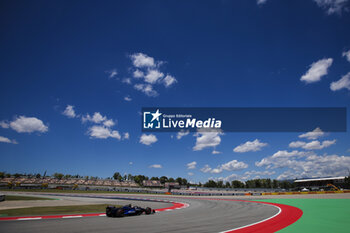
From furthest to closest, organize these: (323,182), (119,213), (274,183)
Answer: (274,183) → (323,182) → (119,213)

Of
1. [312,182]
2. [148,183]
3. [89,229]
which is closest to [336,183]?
[312,182]

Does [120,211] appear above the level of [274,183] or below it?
below

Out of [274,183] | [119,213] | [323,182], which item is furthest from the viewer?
[274,183]

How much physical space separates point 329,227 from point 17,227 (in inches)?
593

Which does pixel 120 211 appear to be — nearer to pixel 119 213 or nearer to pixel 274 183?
pixel 119 213

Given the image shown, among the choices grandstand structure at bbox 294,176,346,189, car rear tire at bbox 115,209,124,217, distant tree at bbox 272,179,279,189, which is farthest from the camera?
distant tree at bbox 272,179,279,189

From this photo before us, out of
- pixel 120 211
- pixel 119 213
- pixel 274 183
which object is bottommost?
pixel 119 213

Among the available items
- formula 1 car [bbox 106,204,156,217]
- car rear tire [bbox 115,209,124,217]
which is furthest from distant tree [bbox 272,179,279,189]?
car rear tire [bbox 115,209,124,217]

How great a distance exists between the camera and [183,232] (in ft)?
30.7

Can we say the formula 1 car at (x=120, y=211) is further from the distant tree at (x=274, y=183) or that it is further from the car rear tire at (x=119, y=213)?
the distant tree at (x=274, y=183)

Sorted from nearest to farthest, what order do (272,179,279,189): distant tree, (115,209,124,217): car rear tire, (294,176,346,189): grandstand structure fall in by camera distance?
(115,209,124,217): car rear tire < (294,176,346,189): grandstand structure < (272,179,279,189): distant tree

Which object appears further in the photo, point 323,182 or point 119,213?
point 323,182

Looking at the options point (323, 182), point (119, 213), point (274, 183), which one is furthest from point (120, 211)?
point (274, 183)

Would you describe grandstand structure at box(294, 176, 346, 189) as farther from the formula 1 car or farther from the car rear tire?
the car rear tire
